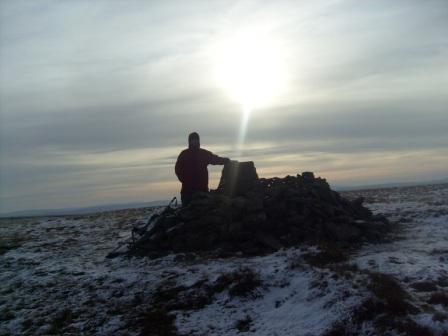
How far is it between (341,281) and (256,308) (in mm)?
1908

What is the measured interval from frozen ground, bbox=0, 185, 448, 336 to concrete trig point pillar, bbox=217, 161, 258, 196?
4740mm

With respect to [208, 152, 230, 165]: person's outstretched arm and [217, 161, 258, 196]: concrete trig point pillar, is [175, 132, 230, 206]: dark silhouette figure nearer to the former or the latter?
[208, 152, 230, 165]: person's outstretched arm

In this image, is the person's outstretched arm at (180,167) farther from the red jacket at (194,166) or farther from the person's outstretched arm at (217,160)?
the person's outstretched arm at (217,160)

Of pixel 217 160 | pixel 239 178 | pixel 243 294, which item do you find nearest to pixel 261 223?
pixel 239 178

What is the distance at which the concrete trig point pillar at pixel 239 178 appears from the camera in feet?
61.2

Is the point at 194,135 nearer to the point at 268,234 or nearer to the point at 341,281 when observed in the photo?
the point at 268,234

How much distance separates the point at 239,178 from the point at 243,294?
840 cm

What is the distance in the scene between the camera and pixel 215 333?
9.18m

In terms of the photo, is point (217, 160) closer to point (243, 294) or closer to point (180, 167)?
point (180, 167)

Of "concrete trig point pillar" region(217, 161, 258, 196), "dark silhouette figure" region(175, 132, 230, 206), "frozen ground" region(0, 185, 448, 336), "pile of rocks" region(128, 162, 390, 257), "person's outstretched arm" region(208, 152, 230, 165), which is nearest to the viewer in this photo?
"frozen ground" region(0, 185, 448, 336)

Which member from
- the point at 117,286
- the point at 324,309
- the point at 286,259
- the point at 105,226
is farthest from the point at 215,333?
the point at 105,226

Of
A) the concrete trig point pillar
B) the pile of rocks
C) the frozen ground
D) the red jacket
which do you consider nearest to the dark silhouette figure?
the red jacket

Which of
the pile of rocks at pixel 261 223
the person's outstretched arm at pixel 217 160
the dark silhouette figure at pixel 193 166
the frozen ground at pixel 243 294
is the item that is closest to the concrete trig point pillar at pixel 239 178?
the person's outstretched arm at pixel 217 160

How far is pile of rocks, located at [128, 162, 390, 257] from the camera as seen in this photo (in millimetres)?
15102
